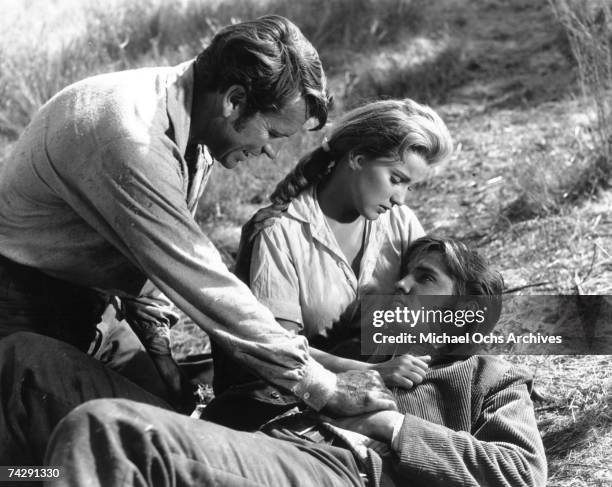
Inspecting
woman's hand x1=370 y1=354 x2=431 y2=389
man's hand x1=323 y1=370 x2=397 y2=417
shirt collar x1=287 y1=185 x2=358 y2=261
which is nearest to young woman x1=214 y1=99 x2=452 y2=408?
shirt collar x1=287 y1=185 x2=358 y2=261

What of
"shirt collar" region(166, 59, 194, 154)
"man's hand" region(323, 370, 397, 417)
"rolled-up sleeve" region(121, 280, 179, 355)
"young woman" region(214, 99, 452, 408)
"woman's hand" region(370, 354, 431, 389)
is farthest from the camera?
"rolled-up sleeve" region(121, 280, 179, 355)

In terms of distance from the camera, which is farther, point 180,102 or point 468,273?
point 468,273

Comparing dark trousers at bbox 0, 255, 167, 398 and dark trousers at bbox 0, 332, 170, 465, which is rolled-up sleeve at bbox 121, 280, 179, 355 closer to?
dark trousers at bbox 0, 255, 167, 398

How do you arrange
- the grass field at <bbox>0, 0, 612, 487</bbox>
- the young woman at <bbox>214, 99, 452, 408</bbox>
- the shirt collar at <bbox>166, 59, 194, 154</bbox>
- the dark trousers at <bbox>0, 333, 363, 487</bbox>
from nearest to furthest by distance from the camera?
the dark trousers at <bbox>0, 333, 363, 487</bbox> → the shirt collar at <bbox>166, 59, 194, 154</bbox> → the young woman at <bbox>214, 99, 452, 408</bbox> → the grass field at <bbox>0, 0, 612, 487</bbox>

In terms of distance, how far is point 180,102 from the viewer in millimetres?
3264

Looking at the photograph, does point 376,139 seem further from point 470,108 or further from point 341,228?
point 470,108

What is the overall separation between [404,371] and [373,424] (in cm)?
27

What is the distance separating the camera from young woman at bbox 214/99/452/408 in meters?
3.67

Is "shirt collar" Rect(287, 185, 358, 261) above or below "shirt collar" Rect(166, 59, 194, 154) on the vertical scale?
below

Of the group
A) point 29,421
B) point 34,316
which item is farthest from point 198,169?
point 29,421

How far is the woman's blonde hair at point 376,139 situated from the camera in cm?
379

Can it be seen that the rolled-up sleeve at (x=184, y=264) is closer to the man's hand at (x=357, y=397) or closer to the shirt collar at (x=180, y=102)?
the man's hand at (x=357, y=397)

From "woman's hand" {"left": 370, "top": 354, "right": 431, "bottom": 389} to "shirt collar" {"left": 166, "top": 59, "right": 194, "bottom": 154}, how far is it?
0.93 m

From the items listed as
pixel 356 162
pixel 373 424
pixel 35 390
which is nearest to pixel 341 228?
pixel 356 162
